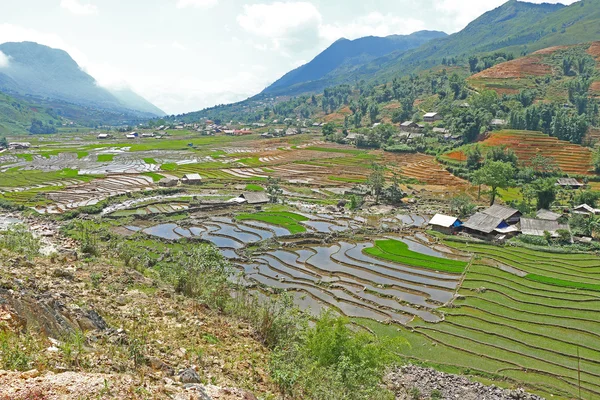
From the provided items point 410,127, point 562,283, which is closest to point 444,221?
point 562,283

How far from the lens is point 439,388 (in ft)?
71.1

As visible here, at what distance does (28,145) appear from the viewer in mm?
134000

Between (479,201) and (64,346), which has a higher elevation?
(64,346)

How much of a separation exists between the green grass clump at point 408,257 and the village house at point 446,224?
771 cm

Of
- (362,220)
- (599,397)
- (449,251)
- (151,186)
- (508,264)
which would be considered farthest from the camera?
(151,186)

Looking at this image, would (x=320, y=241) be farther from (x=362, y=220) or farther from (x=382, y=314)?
(x=382, y=314)

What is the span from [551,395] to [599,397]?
2.31 m

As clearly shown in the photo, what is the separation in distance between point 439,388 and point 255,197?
4750cm

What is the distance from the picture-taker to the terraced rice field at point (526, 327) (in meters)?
23.7

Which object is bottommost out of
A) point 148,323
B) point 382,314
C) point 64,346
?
point 382,314

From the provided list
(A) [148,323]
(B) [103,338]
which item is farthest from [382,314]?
(B) [103,338]

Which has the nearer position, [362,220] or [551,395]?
[551,395]

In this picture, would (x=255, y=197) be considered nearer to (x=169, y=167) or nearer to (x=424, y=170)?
(x=169, y=167)

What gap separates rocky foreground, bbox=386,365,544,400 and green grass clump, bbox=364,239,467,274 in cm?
1701
